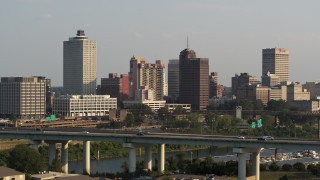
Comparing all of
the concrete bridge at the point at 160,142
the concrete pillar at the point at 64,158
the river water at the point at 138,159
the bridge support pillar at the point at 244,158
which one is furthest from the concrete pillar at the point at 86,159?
the bridge support pillar at the point at 244,158

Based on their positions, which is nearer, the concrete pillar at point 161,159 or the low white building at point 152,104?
the concrete pillar at point 161,159

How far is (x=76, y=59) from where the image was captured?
655 feet

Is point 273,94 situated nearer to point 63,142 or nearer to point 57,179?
point 63,142

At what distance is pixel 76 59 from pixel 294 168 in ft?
468

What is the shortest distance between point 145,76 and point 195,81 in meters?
25.6

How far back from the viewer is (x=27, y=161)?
174 feet

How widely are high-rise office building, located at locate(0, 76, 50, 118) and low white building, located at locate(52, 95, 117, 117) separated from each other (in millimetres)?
6595

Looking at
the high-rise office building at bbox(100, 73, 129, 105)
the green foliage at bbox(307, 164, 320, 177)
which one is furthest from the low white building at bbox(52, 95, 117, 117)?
the green foliage at bbox(307, 164, 320, 177)

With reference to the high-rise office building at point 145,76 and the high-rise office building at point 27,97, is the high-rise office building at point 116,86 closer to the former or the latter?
the high-rise office building at point 145,76

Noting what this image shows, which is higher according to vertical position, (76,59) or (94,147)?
(76,59)

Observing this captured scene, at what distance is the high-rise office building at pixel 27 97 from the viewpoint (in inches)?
5472

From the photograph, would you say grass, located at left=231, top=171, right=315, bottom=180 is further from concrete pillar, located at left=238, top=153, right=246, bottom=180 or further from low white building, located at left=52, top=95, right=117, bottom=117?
Result: low white building, located at left=52, top=95, right=117, bottom=117

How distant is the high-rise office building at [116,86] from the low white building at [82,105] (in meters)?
24.0

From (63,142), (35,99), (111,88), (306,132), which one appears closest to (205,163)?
(63,142)
